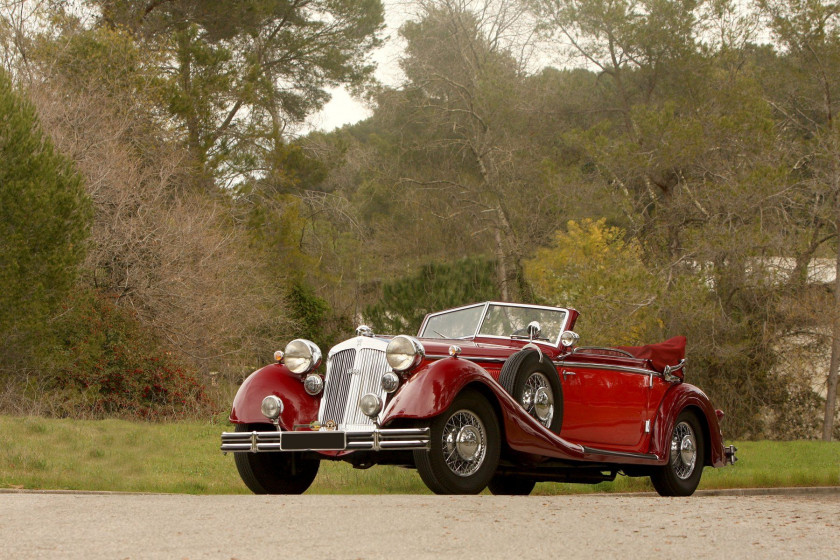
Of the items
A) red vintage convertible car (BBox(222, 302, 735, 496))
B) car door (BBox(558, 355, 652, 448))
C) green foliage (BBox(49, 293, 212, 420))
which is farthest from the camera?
green foliage (BBox(49, 293, 212, 420))

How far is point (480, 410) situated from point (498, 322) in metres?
2.33

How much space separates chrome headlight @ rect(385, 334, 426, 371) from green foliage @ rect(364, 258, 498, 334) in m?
25.2

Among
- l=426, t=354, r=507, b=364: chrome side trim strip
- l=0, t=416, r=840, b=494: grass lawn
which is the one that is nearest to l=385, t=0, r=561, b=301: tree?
l=0, t=416, r=840, b=494: grass lawn

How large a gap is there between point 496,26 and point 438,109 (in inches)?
157

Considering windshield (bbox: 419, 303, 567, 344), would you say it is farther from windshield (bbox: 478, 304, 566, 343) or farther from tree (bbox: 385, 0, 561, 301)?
tree (bbox: 385, 0, 561, 301)

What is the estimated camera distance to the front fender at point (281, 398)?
30.8ft

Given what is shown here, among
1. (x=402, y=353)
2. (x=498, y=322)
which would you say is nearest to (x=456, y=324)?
(x=498, y=322)

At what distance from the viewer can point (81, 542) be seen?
5.54 metres

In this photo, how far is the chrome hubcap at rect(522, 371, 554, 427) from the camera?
9.60 m

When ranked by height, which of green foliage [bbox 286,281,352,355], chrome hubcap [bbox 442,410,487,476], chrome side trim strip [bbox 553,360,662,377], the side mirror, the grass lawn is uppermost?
green foliage [bbox 286,281,352,355]

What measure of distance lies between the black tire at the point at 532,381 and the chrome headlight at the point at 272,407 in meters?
2.01

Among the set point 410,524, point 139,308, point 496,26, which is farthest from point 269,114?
point 410,524

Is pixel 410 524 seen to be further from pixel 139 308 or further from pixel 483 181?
pixel 483 181

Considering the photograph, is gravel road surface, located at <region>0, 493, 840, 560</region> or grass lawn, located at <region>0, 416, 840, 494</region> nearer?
gravel road surface, located at <region>0, 493, 840, 560</region>
